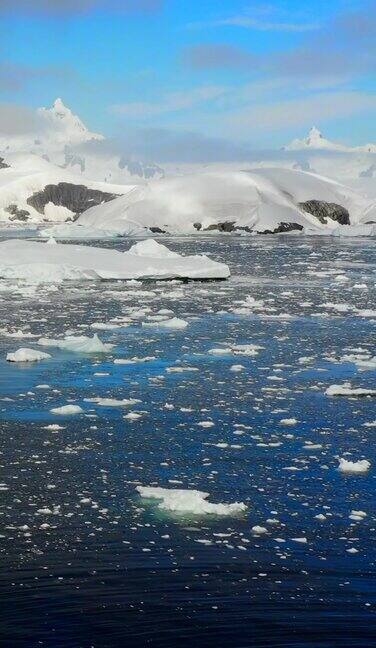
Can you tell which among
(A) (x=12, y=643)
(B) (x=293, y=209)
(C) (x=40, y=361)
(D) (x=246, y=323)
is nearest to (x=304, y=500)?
(A) (x=12, y=643)

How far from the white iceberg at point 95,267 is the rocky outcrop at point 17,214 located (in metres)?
119

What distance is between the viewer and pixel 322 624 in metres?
4.62

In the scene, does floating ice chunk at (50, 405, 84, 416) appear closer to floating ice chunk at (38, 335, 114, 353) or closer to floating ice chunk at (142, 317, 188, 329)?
floating ice chunk at (38, 335, 114, 353)

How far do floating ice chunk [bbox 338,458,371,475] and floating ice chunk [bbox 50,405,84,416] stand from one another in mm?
2916

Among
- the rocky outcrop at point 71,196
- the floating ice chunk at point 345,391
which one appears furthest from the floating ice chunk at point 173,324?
the rocky outcrop at point 71,196

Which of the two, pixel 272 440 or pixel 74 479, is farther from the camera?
pixel 272 440

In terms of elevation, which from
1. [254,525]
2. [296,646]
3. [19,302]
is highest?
[19,302]

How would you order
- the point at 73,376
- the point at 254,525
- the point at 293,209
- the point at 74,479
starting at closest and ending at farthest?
the point at 254,525, the point at 74,479, the point at 73,376, the point at 293,209

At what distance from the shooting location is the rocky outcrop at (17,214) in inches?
5630

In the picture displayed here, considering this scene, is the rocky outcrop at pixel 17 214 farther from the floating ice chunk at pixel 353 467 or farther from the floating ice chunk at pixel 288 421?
the floating ice chunk at pixel 353 467

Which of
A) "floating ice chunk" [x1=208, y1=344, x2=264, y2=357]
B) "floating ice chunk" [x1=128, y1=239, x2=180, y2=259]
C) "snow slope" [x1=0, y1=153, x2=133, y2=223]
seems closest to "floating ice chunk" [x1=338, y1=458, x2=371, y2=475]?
"floating ice chunk" [x1=208, y1=344, x2=264, y2=357]

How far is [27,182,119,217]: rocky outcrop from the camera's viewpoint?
150875mm

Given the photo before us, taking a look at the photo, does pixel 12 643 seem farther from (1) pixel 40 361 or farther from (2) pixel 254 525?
(1) pixel 40 361

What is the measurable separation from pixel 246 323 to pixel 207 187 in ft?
198
